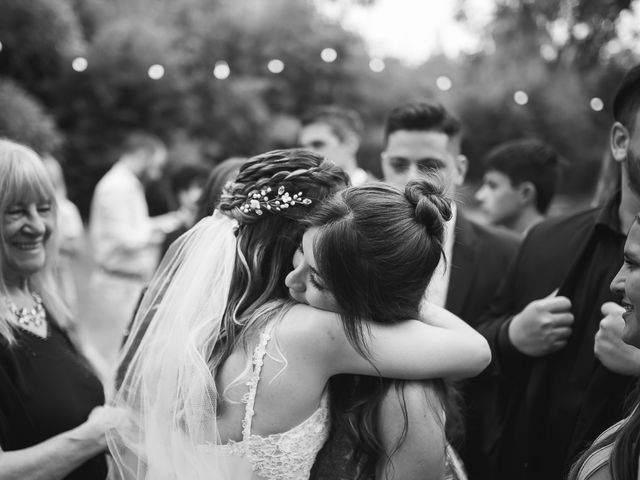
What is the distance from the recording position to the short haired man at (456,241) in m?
3.00

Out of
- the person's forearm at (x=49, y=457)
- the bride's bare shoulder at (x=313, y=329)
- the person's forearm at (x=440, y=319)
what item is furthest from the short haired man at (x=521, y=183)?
the person's forearm at (x=49, y=457)

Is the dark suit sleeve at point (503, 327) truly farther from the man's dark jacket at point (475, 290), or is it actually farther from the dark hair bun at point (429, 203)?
the dark hair bun at point (429, 203)

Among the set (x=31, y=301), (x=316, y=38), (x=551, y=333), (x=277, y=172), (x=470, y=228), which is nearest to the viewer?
→ (x=277, y=172)

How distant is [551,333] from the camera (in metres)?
2.45

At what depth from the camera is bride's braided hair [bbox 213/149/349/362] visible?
80.0 inches

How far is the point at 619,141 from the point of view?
97.0 inches

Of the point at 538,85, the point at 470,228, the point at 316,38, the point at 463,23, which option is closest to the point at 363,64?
the point at 316,38

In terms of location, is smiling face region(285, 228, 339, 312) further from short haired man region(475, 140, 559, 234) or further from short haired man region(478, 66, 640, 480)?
short haired man region(475, 140, 559, 234)

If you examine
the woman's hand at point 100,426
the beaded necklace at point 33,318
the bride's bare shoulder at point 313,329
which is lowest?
the woman's hand at point 100,426

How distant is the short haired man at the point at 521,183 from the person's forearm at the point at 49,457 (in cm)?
334

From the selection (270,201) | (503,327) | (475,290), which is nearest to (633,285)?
(270,201)

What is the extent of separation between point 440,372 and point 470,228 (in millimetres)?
1671

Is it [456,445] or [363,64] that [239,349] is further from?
[363,64]

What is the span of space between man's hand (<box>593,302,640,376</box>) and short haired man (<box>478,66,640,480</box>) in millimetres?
67
